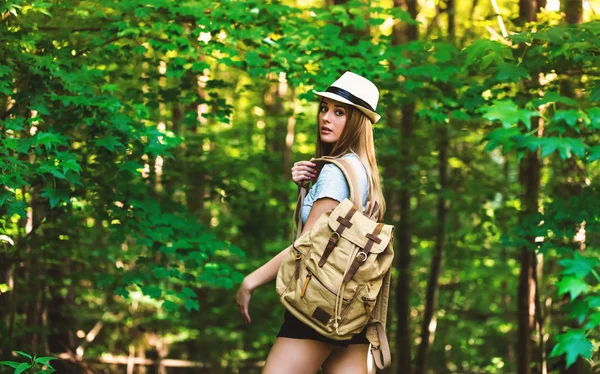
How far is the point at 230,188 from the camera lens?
6.21 metres

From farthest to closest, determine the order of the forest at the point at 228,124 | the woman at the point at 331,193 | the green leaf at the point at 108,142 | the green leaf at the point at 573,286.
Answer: the green leaf at the point at 108,142, the forest at the point at 228,124, the woman at the point at 331,193, the green leaf at the point at 573,286

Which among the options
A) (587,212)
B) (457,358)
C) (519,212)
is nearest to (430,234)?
(457,358)

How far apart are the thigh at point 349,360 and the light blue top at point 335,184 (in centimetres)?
64

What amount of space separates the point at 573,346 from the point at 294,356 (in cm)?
116

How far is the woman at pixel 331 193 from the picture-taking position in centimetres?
288

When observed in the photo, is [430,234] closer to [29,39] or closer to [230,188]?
[230,188]

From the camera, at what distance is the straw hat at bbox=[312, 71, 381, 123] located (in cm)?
305

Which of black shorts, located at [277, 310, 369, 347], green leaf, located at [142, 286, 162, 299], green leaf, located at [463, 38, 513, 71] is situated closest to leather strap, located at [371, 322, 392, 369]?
black shorts, located at [277, 310, 369, 347]

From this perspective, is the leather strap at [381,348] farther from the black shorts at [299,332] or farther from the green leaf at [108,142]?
the green leaf at [108,142]

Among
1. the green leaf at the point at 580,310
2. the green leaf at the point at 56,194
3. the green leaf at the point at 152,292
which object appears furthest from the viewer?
the green leaf at the point at 152,292

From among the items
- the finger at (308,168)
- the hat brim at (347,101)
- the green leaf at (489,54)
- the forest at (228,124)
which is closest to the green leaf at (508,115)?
the forest at (228,124)

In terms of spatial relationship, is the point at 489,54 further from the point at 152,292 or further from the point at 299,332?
the point at 152,292

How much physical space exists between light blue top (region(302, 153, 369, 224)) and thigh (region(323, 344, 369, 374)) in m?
0.64

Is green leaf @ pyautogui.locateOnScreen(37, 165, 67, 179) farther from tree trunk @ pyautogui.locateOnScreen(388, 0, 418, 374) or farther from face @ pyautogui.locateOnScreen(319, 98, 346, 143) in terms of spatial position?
tree trunk @ pyautogui.locateOnScreen(388, 0, 418, 374)
